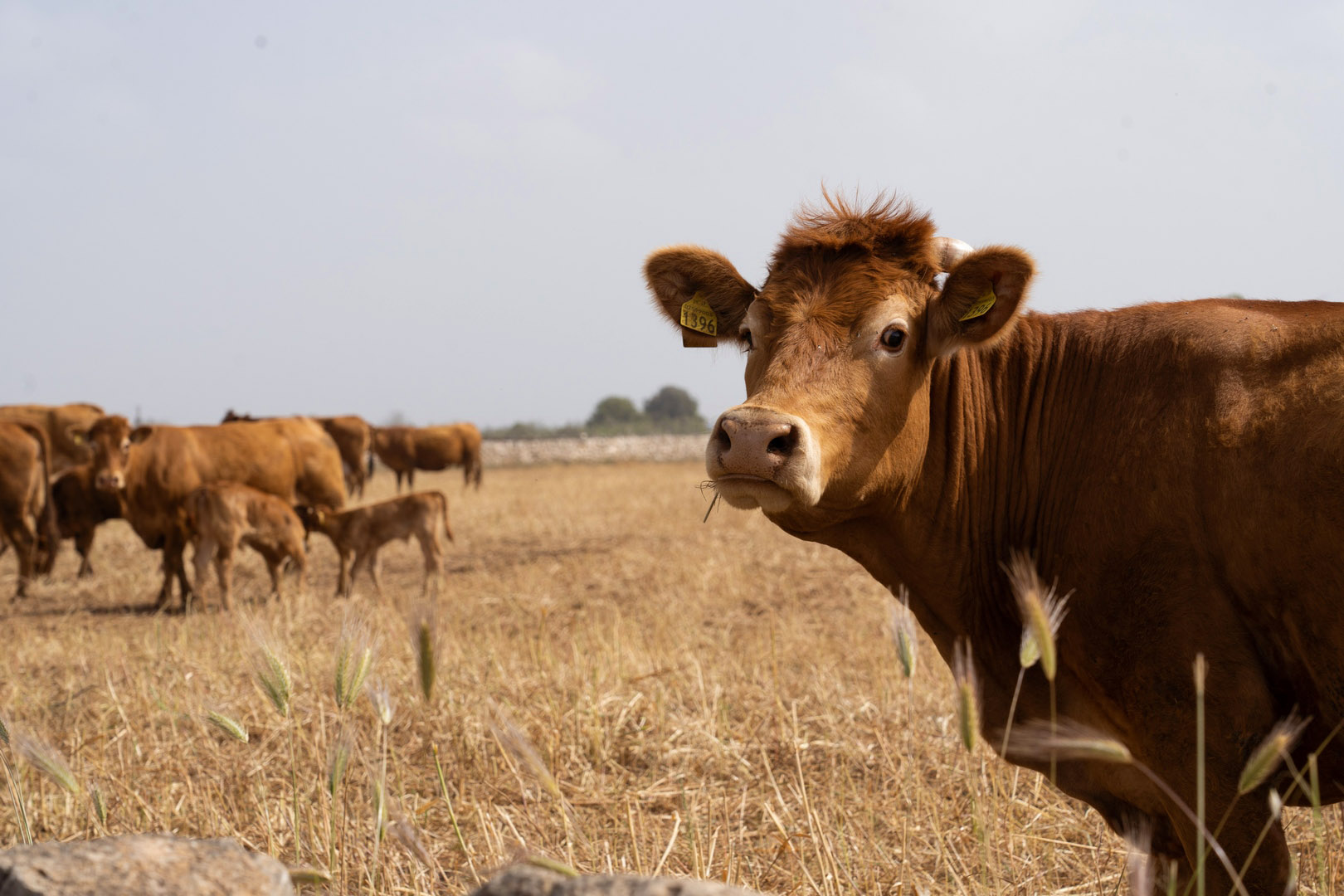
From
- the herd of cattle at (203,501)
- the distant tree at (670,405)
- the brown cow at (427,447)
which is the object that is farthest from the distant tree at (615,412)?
the herd of cattle at (203,501)

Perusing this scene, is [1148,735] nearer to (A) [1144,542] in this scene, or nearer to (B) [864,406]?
(A) [1144,542]

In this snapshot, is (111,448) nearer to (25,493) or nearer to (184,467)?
(184,467)

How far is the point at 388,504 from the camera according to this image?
13.4 meters

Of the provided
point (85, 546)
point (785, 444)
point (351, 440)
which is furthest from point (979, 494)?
point (351, 440)

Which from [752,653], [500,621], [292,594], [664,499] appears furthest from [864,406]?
[664,499]

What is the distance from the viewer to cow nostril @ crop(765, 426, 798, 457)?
3.05 metres

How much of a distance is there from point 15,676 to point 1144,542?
24.1 feet

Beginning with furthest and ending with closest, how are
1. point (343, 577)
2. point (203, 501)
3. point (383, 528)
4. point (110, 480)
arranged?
point (383, 528)
point (343, 577)
point (110, 480)
point (203, 501)

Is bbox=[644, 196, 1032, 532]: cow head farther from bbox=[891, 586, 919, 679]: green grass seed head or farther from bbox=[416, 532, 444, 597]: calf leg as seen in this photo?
bbox=[416, 532, 444, 597]: calf leg

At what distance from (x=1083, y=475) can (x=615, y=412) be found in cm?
10682

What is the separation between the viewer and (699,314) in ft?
13.9

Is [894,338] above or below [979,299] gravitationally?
below

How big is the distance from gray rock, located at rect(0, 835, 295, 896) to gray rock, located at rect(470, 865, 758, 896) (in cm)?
42

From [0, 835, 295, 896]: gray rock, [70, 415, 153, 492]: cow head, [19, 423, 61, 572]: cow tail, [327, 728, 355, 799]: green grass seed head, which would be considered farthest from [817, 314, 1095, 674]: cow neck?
[19, 423, 61, 572]: cow tail
